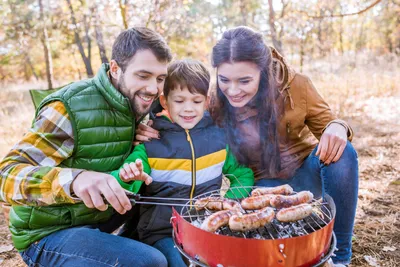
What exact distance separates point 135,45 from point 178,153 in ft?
2.86

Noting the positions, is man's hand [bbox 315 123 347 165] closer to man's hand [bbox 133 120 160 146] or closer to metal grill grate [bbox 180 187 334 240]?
metal grill grate [bbox 180 187 334 240]

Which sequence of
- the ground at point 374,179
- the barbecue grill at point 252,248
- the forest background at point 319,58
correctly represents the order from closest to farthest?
the barbecue grill at point 252,248
the ground at point 374,179
the forest background at point 319,58

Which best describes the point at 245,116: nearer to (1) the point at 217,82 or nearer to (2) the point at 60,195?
(1) the point at 217,82

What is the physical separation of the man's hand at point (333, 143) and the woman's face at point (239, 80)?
0.69m

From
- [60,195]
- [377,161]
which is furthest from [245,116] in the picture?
[377,161]

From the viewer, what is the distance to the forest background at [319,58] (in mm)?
3812

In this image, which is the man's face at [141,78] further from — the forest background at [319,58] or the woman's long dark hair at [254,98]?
the forest background at [319,58]

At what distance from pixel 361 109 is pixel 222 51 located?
24.4 feet

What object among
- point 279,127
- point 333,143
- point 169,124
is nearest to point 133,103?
point 169,124

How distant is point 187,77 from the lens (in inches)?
101

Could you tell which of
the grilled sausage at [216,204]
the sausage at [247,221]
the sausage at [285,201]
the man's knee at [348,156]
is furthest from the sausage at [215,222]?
the man's knee at [348,156]

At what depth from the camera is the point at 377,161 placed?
5473mm

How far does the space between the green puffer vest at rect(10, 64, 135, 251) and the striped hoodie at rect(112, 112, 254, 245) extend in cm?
21

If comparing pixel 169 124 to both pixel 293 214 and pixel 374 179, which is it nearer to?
pixel 293 214
